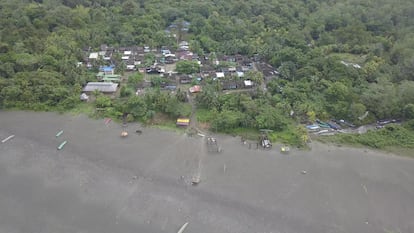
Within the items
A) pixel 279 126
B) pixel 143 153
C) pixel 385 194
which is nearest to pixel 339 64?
pixel 279 126

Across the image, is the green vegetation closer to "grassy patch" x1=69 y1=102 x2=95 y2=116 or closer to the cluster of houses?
"grassy patch" x1=69 y1=102 x2=95 y2=116

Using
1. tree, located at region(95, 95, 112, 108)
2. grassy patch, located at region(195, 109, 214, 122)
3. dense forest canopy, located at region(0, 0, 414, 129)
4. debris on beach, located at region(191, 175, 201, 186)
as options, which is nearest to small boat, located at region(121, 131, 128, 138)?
tree, located at region(95, 95, 112, 108)

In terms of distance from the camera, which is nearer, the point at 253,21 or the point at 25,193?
the point at 25,193

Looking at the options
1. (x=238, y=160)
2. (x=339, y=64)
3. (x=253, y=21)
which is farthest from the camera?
(x=253, y=21)

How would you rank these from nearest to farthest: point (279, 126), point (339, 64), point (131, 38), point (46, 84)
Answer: point (279, 126)
point (46, 84)
point (339, 64)
point (131, 38)

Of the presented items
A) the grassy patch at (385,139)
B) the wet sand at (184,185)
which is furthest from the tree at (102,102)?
the grassy patch at (385,139)

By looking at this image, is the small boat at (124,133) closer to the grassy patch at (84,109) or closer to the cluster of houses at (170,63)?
the grassy patch at (84,109)

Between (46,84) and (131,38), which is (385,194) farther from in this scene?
(131,38)
